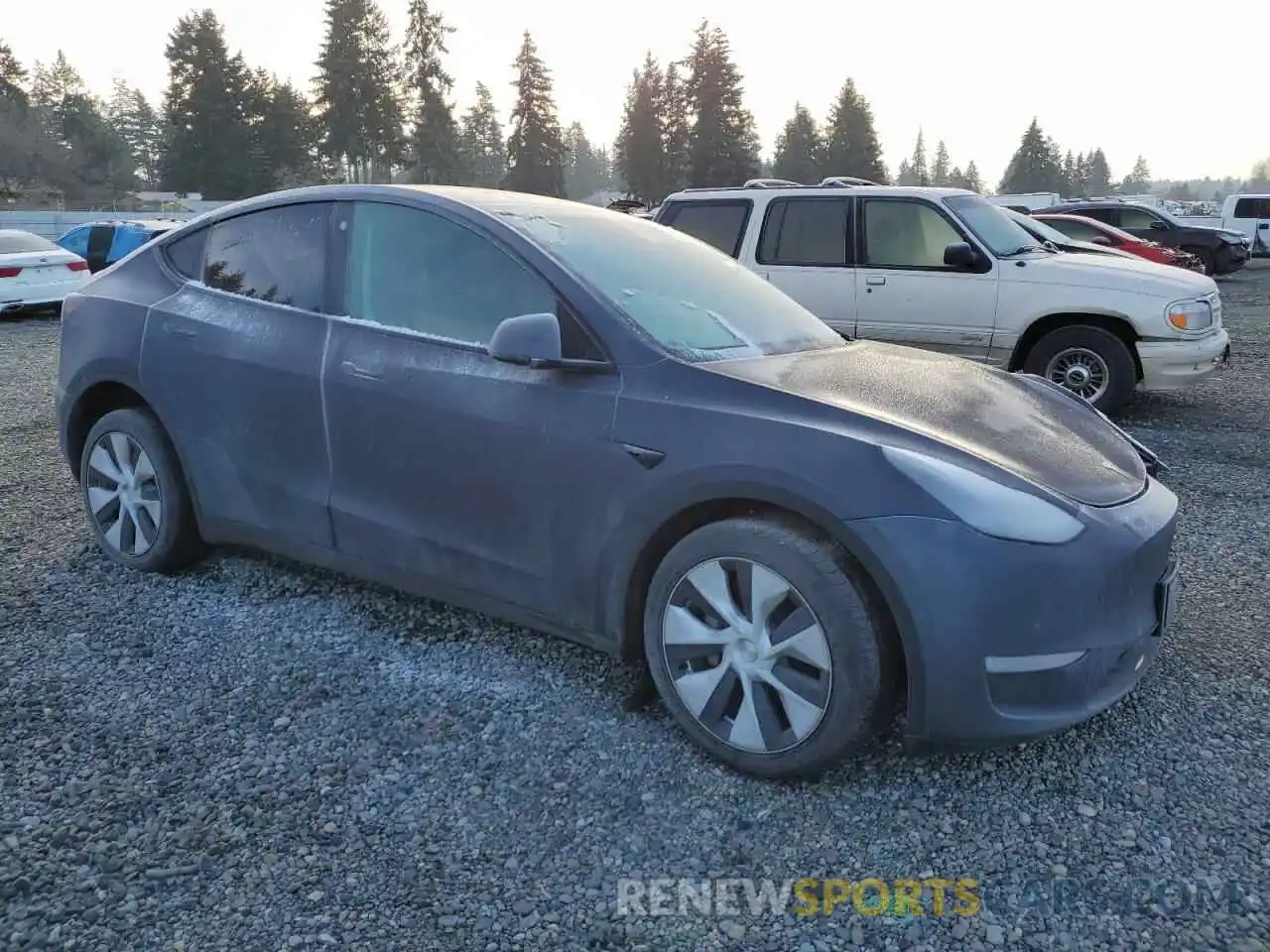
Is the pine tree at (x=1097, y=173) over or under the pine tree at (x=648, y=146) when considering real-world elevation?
over

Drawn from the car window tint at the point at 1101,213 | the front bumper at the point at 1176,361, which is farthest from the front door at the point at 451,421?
the car window tint at the point at 1101,213

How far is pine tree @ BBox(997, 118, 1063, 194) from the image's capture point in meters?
93.2

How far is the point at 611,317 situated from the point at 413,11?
238 feet

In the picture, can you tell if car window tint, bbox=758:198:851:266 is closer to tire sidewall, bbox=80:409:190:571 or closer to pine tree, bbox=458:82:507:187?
tire sidewall, bbox=80:409:190:571

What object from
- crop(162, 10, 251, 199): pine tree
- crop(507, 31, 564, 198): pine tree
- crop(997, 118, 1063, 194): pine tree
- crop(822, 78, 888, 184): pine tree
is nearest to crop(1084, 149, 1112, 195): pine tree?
crop(997, 118, 1063, 194): pine tree

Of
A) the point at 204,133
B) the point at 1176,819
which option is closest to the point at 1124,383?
the point at 1176,819

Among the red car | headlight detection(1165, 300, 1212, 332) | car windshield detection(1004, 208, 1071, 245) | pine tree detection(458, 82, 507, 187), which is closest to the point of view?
headlight detection(1165, 300, 1212, 332)

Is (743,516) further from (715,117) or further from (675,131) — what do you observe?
(675,131)

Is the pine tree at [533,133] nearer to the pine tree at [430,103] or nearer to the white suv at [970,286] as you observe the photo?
the pine tree at [430,103]

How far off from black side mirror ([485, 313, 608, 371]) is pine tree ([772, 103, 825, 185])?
269 feet

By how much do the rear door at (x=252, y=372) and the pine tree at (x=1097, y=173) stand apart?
161 metres

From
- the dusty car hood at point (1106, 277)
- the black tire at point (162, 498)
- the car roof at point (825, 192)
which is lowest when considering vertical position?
the black tire at point (162, 498)

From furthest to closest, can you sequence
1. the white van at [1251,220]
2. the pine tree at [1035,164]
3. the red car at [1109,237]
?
the pine tree at [1035,164], the white van at [1251,220], the red car at [1109,237]

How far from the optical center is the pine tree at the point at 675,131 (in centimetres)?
7012
